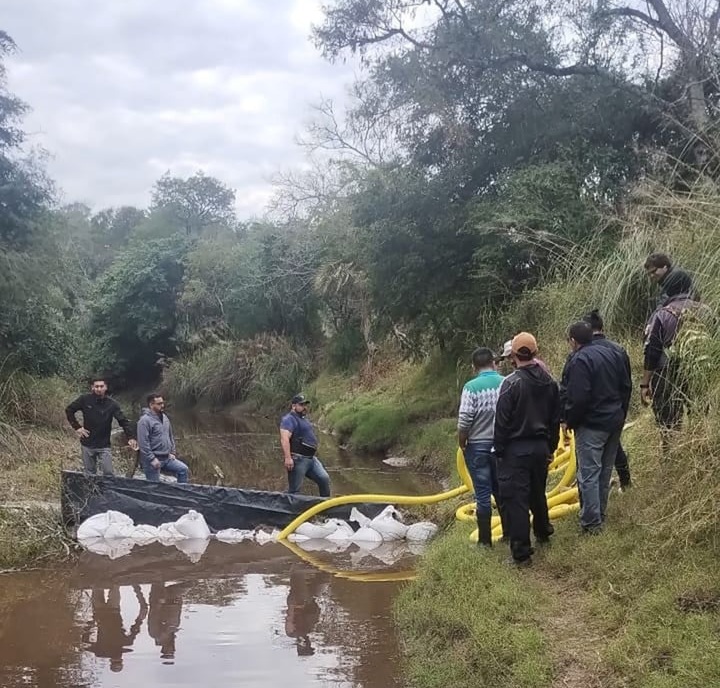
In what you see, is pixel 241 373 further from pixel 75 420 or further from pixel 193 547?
pixel 193 547

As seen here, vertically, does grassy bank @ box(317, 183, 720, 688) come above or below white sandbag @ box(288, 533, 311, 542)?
above

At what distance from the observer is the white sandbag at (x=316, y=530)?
362 inches

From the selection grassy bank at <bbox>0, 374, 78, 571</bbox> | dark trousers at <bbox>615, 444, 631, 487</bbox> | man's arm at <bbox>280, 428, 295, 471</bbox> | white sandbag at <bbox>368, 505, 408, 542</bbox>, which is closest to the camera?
dark trousers at <bbox>615, 444, 631, 487</bbox>

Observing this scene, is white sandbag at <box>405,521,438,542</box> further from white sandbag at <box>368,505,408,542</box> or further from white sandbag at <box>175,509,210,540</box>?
white sandbag at <box>175,509,210,540</box>

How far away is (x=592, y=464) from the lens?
6.22 meters

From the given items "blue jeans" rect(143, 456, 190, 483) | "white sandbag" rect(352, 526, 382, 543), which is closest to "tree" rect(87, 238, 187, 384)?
"blue jeans" rect(143, 456, 190, 483)

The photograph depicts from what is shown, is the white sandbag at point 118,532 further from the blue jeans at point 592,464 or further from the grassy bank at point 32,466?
the blue jeans at point 592,464

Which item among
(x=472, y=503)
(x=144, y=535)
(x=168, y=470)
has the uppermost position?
(x=168, y=470)

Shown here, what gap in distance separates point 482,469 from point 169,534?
4098 mm

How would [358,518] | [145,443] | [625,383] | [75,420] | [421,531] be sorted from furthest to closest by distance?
[145,443]
[75,420]
[358,518]
[421,531]
[625,383]

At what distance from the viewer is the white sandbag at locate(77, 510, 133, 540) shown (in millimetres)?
9062

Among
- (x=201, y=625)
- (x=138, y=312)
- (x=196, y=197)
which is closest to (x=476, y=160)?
(x=201, y=625)

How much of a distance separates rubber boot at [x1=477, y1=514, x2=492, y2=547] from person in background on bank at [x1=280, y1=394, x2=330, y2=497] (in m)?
3.39

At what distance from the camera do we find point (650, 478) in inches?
256
